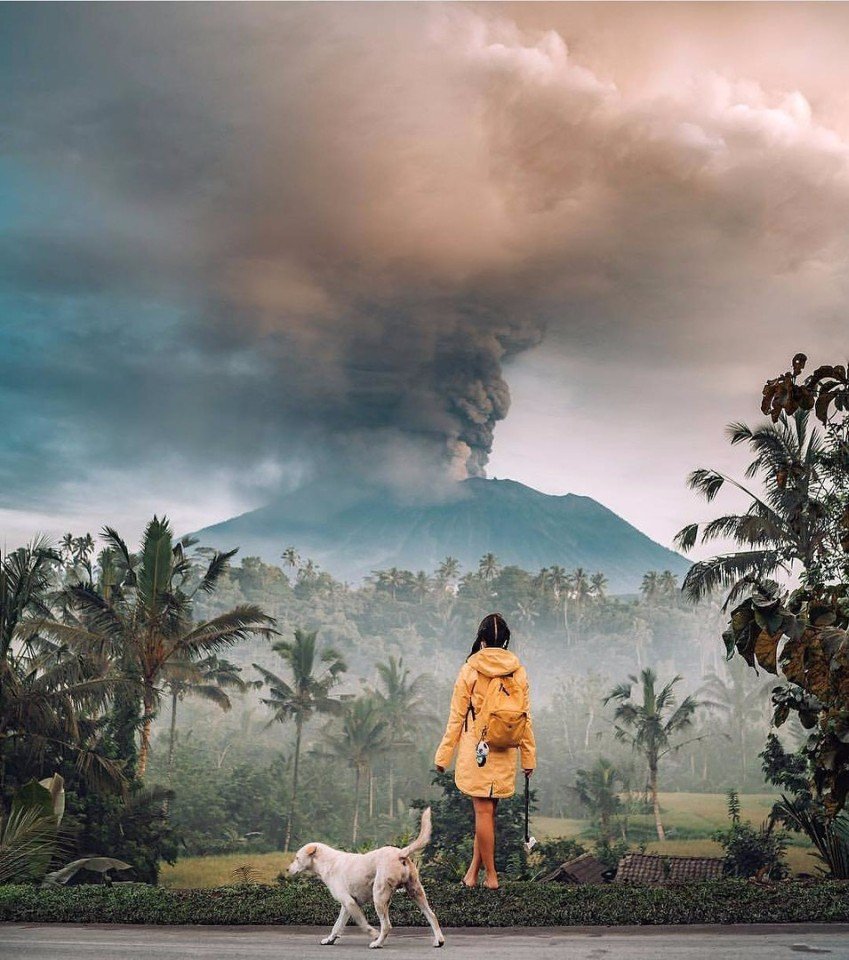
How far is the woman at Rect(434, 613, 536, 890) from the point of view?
757cm

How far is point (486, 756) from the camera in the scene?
7535mm

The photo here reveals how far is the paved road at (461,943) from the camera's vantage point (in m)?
5.54

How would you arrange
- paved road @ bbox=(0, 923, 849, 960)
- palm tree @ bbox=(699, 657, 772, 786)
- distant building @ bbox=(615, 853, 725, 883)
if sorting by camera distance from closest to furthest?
paved road @ bbox=(0, 923, 849, 960) < distant building @ bbox=(615, 853, 725, 883) < palm tree @ bbox=(699, 657, 772, 786)

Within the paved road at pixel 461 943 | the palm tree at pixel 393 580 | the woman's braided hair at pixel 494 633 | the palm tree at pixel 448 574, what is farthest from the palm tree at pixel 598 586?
the paved road at pixel 461 943

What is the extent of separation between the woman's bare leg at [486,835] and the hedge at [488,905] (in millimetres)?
162

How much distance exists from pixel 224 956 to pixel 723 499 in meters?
155

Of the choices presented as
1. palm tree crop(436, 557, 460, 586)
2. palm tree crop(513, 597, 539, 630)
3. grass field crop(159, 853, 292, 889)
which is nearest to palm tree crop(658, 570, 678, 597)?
palm tree crop(513, 597, 539, 630)

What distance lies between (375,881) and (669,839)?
50215mm

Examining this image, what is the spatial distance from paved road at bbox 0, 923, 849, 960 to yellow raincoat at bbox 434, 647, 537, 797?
A: 4.22ft

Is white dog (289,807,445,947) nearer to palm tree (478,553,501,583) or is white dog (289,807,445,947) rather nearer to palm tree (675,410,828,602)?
palm tree (675,410,828,602)

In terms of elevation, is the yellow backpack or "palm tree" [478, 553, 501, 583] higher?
"palm tree" [478, 553, 501, 583]

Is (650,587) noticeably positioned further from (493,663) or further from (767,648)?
(767,648)

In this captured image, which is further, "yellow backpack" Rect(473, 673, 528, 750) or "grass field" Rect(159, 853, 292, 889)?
"grass field" Rect(159, 853, 292, 889)

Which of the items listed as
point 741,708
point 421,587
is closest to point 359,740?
point 741,708
